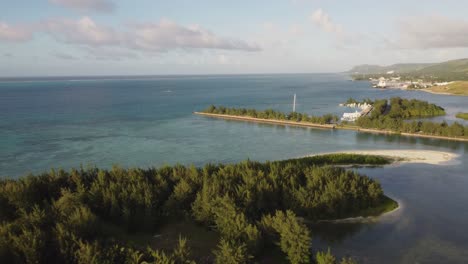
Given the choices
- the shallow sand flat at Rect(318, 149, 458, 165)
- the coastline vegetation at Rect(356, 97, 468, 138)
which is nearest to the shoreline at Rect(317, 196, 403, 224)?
the shallow sand flat at Rect(318, 149, 458, 165)

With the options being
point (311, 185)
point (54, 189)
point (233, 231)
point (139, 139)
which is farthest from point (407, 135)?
point (54, 189)

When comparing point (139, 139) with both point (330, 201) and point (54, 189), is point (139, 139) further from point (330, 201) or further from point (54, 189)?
point (330, 201)

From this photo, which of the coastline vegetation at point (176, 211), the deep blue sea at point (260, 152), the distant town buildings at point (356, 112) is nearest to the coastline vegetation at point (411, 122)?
the distant town buildings at point (356, 112)

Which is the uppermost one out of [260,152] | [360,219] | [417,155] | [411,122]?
[411,122]

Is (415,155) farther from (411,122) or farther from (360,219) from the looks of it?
(411,122)

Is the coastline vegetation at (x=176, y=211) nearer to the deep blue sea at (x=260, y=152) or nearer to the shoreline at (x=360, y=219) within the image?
the shoreline at (x=360, y=219)

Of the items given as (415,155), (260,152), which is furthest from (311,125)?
(415,155)

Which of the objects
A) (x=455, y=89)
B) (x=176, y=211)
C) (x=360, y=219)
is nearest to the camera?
(x=176, y=211)

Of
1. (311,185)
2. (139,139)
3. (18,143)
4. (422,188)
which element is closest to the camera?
(311,185)
